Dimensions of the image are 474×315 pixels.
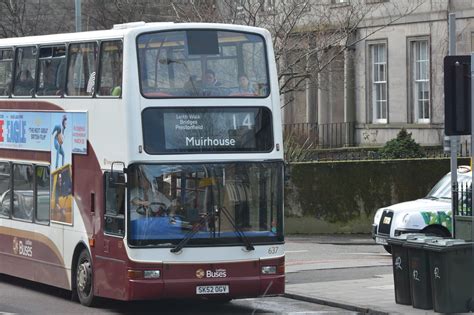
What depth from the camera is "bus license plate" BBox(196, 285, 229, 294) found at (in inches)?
601

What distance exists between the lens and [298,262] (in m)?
22.9

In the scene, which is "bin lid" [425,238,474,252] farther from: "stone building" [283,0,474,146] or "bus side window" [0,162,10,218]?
"stone building" [283,0,474,146]

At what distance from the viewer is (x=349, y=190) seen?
31328 millimetres

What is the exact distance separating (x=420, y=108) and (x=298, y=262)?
16782 millimetres

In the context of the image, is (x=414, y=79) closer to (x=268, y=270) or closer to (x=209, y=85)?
(x=209, y=85)

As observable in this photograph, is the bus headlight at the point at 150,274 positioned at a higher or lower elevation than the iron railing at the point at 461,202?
lower

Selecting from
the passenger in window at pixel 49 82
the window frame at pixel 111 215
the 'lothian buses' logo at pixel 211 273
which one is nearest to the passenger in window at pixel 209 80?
the window frame at pixel 111 215

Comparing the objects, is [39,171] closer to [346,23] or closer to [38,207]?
[38,207]

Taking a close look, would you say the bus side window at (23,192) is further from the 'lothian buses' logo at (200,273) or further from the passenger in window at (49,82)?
the 'lothian buses' logo at (200,273)

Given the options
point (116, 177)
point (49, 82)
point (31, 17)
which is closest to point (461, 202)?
point (116, 177)

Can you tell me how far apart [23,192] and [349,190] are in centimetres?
1412

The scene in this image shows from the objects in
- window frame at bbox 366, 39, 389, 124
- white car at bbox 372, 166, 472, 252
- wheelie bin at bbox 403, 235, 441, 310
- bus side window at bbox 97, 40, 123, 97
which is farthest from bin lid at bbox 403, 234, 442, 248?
window frame at bbox 366, 39, 389, 124

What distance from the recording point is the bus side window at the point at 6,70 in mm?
19359

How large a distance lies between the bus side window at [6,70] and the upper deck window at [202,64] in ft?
14.9
